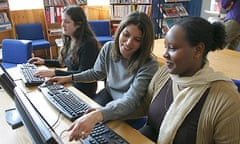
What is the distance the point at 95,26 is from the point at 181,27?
12.3 feet

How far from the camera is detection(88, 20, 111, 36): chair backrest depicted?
4.61 meters

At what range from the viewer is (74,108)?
1.22 m

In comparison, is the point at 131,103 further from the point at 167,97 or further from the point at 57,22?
the point at 57,22

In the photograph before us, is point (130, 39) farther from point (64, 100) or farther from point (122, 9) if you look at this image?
point (122, 9)

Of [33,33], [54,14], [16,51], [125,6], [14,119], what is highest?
[125,6]

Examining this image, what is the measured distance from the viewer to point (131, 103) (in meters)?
1.24

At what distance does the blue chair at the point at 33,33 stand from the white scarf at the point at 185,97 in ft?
11.5

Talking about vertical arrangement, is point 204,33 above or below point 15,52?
above

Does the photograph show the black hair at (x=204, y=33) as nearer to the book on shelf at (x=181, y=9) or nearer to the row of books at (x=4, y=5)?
the row of books at (x=4, y=5)

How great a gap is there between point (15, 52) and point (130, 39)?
2.28 meters

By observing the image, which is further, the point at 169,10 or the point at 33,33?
the point at 169,10

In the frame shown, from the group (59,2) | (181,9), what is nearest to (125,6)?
(181,9)

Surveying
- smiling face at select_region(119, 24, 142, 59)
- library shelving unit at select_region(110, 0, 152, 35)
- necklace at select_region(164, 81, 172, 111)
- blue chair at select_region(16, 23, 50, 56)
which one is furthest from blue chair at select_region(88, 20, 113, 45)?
necklace at select_region(164, 81, 172, 111)

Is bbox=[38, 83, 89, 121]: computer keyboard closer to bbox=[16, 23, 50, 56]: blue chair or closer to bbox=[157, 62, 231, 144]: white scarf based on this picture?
bbox=[157, 62, 231, 144]: white scarf
